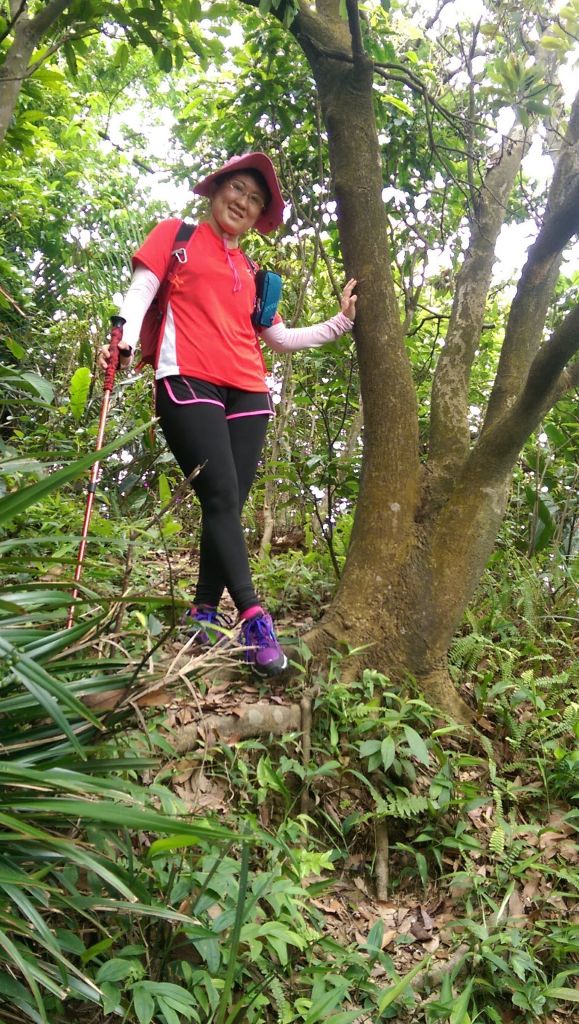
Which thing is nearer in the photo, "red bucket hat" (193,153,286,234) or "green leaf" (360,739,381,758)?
"green leaf" (360,739,381,758)

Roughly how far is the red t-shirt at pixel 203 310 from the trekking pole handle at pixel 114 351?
201mm

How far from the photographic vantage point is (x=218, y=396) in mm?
2760

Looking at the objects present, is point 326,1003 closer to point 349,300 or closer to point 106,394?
point 106,394

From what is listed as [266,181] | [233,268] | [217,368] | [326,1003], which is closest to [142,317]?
[217,368]

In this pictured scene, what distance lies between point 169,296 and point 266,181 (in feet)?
2.09

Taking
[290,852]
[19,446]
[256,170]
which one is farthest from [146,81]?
[290,852]

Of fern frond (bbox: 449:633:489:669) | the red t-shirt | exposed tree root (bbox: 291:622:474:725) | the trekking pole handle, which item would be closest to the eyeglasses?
the red t-shirt

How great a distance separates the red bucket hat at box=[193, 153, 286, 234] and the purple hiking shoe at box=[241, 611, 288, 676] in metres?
1.65

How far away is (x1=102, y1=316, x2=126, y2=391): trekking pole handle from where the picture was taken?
96.0 inches

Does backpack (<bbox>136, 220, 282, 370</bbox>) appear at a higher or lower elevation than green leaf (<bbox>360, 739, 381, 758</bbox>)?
higher

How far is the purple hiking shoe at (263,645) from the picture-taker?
2.64m

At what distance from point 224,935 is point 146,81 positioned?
60.1 feet

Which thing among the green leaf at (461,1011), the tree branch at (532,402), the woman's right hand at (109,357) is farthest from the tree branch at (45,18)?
the green leaf at (461,1011)

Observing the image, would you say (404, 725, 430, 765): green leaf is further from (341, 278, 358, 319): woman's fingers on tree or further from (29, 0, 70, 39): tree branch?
(29, 0, 70, 39): tree branch
